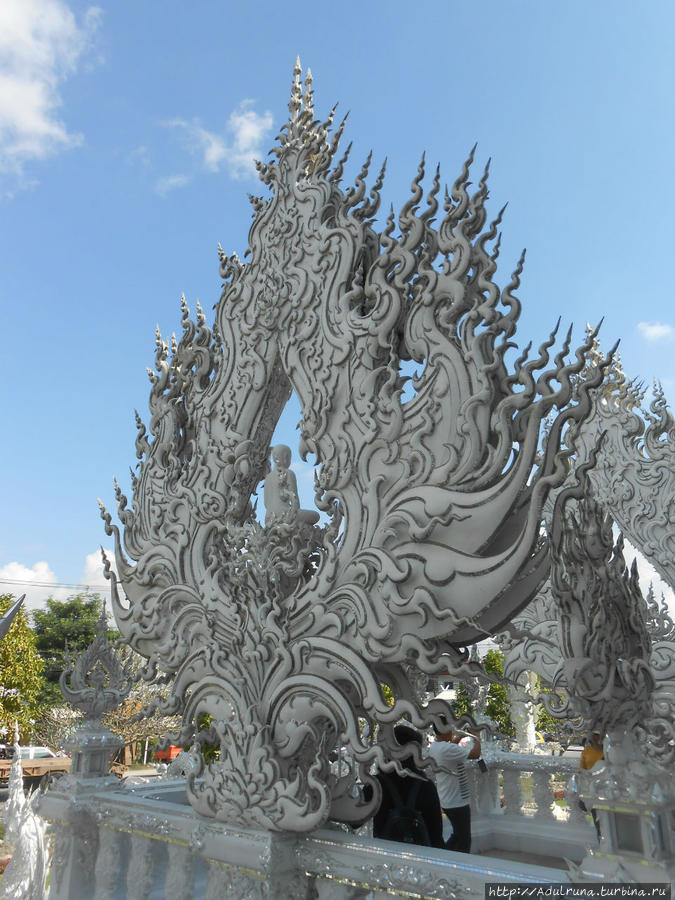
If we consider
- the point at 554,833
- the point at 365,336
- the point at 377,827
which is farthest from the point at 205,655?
the point at 554,833

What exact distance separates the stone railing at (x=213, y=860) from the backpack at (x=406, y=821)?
482mm

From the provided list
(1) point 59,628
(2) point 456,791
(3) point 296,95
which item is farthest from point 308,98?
(1) point 59,628

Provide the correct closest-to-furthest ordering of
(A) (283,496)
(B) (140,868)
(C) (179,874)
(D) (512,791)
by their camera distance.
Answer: (C) (179,874) → (B) (140,868) → (A) (283,496) → (D) (512,791)

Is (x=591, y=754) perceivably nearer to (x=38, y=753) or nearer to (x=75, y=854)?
(x=75, y=854)

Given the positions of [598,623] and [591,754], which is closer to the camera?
[598,623]

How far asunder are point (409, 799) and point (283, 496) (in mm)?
1872

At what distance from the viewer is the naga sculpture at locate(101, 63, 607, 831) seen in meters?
3.18

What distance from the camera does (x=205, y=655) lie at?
4062 millimetres

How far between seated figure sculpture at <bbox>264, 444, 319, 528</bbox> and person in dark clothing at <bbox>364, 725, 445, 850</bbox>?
135 cm

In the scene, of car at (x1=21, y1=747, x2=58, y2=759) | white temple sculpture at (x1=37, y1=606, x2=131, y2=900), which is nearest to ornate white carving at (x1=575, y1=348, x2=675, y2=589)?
white temple sculpture at (x1=37, y1=606, x2=131, y2=900)

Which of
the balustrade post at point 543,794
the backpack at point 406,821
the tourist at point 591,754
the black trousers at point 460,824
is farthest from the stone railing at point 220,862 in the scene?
the balustrade post at point 543,794

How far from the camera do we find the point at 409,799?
11.8 ft

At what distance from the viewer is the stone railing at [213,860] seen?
2670 mm

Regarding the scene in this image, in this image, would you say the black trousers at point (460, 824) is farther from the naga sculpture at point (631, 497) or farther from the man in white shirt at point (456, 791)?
the naga sculpture at point (631, 497)
